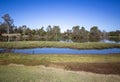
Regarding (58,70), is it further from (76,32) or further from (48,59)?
(76,32)

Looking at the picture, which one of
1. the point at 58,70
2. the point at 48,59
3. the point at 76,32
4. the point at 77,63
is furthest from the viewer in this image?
the point at 76,32

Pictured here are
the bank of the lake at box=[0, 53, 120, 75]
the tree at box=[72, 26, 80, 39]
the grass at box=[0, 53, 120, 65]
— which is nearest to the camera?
the bank of the lake at box=[0, 53, 120, 75]

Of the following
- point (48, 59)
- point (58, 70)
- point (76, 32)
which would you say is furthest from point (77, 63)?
point (76, 32)

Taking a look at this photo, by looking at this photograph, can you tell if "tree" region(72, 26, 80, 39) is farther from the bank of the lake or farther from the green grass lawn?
the green grass lawn

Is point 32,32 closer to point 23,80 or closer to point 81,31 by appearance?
point 81,31

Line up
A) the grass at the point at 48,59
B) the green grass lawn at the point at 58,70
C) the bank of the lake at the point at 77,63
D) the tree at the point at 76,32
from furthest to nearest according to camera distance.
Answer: the tree at the point at 76,32 < the grass at the point at 48,59 < the bank of the lake at the point at 77,63 < the green grass lawn at the point at 58,70

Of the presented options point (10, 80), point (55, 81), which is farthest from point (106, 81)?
point (10, 80)

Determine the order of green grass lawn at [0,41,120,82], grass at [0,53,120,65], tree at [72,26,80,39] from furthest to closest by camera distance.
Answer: tree at [72,26,80,39] → grass at [0,53,120,65] → green grass lawn at [0,41,120,82]

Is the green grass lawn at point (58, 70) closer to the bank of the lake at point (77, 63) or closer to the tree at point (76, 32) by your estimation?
the bank of the lake at point (77, 63)

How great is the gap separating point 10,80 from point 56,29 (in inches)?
4744

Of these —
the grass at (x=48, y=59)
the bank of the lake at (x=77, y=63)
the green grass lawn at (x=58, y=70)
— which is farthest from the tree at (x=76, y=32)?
the green grass lawn at (x=58, y=70)

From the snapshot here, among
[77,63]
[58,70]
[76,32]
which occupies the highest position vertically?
[76,32]

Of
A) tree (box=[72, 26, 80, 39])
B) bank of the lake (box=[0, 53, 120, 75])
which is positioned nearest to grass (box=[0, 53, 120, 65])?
bank of the lake (box=[0, 53, 120, 75])

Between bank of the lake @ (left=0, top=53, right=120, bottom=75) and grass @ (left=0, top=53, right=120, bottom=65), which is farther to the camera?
grass @ (left=0, top=53, right=120, bottom=65)
